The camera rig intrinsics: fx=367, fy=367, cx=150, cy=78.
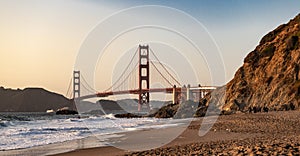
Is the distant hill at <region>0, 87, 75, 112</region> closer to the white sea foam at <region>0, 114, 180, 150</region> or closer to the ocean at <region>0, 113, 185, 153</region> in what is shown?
the ocean at <region>0, 113, 185, 153</region>

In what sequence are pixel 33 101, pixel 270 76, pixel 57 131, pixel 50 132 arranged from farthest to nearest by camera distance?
pixel 33 101, pixel 270 76, pixel 57 131, pixel 50 132

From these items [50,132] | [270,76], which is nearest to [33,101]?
[270,76]

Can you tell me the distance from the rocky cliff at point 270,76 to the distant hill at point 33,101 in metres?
55.2

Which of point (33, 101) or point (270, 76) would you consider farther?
point (33, 101)

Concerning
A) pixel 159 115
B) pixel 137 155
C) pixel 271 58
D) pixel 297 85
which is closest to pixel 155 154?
pixel 137 155

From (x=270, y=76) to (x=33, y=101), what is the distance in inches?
2734

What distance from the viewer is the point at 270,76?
3534 cm

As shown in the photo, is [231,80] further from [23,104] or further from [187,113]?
[23,104]

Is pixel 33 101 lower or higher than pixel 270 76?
lower

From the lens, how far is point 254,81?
3747 centimetres

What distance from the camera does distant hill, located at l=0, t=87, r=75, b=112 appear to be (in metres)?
88.6

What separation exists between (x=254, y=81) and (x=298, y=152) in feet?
107

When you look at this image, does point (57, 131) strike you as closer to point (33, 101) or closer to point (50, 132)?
point (50, 132)

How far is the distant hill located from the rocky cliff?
55217 millimetres
